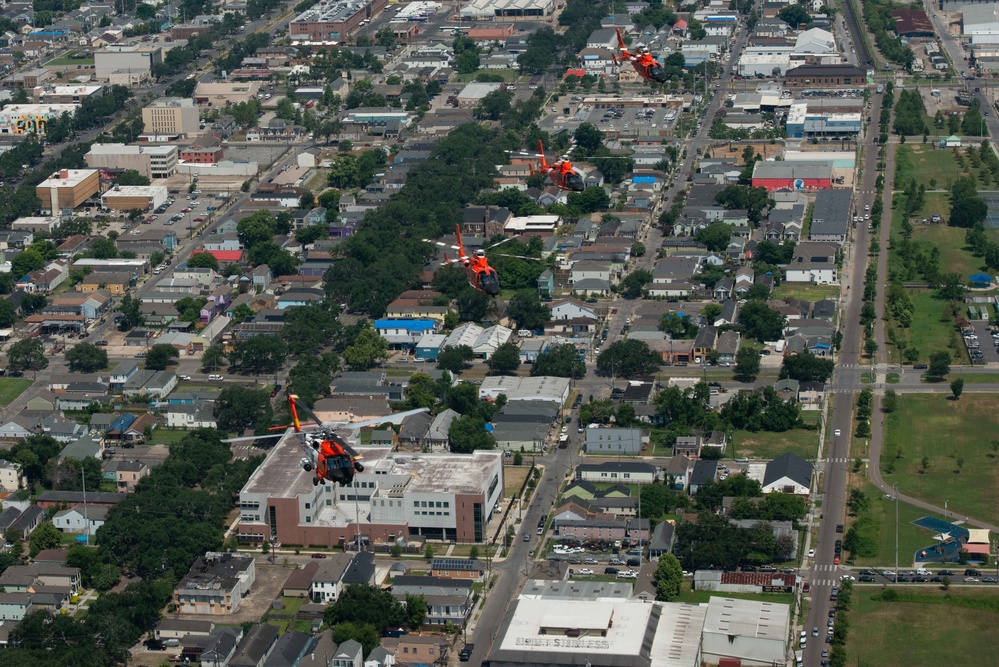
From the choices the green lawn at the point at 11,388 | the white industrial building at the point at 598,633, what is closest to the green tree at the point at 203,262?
the green lawn at the point at 11,388

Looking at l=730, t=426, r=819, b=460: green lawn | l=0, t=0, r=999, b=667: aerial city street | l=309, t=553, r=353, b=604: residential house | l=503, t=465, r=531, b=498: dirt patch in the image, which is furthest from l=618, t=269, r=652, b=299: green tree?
l=309, t=553, r=353, b=604: residential house

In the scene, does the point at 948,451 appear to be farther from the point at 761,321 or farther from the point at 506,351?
the point at 506,351

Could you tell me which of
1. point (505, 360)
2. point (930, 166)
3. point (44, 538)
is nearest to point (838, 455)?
point (505, 360)

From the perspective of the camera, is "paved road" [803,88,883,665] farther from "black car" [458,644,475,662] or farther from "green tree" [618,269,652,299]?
"black car" [458,644,475,662]

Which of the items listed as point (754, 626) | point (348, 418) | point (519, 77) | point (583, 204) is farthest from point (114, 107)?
point (754, 626)

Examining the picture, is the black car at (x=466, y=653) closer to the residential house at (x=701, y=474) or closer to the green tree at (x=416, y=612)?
the green tree at (x=416, y=612)

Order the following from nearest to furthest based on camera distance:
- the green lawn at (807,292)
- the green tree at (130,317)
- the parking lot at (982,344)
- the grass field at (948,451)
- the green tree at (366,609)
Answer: the green tree at (366,609) < the grass field at (948,451) < the parking lot at (982,344) < the green tree at (130,317) < the green lawn at (807,292)
